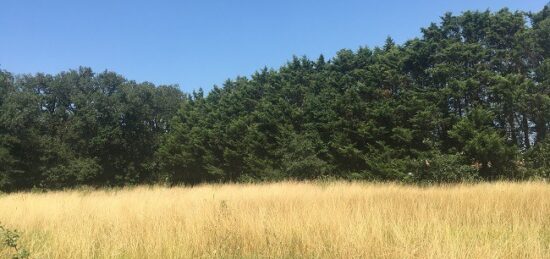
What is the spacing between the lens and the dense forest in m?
24.6

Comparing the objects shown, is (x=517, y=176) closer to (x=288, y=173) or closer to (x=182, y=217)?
(x=288, y=173)

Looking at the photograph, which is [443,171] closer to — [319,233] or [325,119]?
[325,119]

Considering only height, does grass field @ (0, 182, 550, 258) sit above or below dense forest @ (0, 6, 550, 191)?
below

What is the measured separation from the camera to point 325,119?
30.5 meters

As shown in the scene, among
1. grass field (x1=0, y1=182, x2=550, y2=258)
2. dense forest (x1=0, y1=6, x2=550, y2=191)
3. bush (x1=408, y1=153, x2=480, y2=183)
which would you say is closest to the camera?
grass field (x1=0, y1=182, x2=550, y2=258)

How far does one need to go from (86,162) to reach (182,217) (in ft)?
127

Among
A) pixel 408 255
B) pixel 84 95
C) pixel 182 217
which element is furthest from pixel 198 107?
pixel 408 255

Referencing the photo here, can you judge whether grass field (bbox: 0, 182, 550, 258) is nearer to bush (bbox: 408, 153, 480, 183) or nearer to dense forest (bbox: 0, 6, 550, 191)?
bush (bbox: 408, 153, 480, 183)

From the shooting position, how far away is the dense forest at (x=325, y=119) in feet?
80.7

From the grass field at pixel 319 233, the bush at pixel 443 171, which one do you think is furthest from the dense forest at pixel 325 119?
the grass field at pixel 319 233

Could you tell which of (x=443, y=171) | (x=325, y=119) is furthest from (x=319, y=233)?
(x=325, y=119)

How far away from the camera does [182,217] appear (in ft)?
27.7

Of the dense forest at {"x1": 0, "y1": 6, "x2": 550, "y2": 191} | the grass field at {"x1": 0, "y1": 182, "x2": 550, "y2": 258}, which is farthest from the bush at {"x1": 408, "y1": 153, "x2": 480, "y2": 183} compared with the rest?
the grass field at {"x1": 0, "y1": 182, "x2": 550, "y2": 258}

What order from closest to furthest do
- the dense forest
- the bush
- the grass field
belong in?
the grass field
the bush
the dense forest
